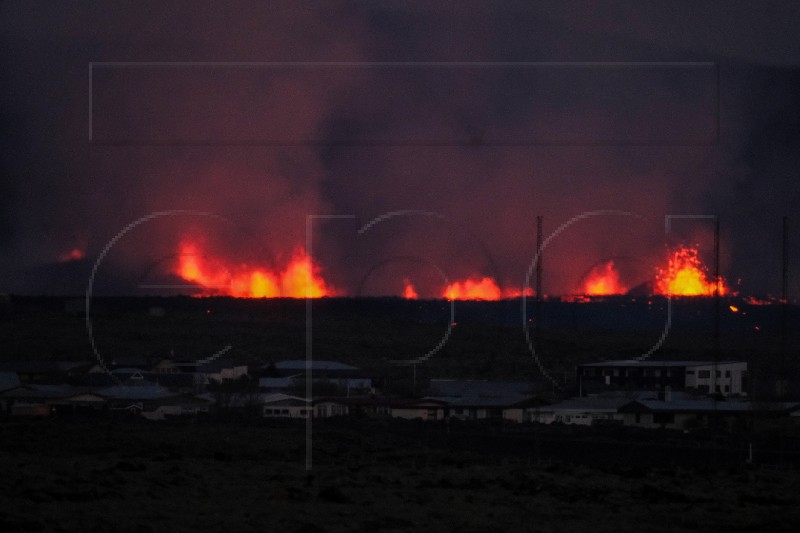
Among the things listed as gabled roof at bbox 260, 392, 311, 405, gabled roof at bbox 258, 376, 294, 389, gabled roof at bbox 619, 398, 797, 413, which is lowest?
gabled roof at bbox 260, 392, 311, 405

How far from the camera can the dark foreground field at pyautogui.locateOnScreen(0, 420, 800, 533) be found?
1198 inches

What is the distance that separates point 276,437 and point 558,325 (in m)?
73.0

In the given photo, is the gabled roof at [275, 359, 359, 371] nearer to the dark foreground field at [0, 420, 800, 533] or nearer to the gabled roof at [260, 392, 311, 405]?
the gabled roof at [260, 392, 311, 405]

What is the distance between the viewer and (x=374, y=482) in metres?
37.6

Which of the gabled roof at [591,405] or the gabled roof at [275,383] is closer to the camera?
the gabled roof at [591,405]

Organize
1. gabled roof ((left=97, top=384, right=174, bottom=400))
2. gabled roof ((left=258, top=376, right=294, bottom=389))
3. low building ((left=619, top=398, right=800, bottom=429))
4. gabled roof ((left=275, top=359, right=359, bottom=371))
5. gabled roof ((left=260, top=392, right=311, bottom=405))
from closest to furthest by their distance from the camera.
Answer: low building ((left=619, top=398, right=800, bottom=429))
gabled roof ((left=97, top=384, right=174, bottom=400))
gabled roof ((left=260, top=392, right=311, bottom=405))
gabled roof ((left=258, top=376, right=294, bottom=389))
gabled roof ((left=275, top=359, right=359, bottom=371))

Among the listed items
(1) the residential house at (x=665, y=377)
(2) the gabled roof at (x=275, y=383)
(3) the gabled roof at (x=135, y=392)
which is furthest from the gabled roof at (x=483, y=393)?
(3) the gabled roof at (x=135, y=392)

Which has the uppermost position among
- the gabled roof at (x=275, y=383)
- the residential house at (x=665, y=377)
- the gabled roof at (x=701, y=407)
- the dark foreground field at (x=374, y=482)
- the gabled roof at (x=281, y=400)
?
the residential house at (x=665, y=377)

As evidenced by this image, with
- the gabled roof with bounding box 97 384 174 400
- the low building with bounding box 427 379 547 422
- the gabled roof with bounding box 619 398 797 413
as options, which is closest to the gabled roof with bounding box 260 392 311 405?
the gabled roof with bounding box 97 384 174 400

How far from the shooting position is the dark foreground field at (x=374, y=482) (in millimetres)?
30436

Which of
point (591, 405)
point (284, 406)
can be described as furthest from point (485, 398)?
point (284, 406)

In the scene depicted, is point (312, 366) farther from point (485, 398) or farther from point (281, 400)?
point (485, 398)

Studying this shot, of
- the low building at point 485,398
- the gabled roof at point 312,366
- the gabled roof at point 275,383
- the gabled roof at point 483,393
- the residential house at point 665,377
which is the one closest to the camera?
the low building at point 485,398

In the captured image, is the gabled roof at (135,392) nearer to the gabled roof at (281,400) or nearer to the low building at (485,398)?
the gabled roof at (281,400)
